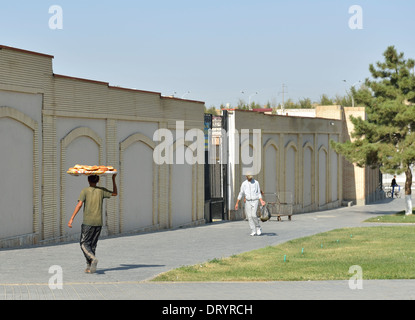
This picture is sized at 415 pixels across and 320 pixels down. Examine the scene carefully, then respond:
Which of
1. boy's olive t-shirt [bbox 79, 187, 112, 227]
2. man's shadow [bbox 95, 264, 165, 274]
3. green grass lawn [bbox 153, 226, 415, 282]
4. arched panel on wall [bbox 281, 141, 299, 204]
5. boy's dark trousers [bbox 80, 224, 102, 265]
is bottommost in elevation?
green grass lawn [bbox 153, 226, 415, 282]

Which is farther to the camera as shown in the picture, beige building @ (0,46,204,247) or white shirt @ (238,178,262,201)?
white shirt @ (238,178,262,201)

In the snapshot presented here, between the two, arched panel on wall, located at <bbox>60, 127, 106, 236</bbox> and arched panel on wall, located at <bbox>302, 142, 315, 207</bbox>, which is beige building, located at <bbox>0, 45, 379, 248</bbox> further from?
arched panel on wall, located at <bbox>302, 142, 315, 207</bbox>

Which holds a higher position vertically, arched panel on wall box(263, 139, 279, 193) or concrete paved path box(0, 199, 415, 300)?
arched panel on wall box(263, 139, 279, 193)

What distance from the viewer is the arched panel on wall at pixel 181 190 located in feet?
95.9

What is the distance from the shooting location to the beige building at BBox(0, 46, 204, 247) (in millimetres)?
19969

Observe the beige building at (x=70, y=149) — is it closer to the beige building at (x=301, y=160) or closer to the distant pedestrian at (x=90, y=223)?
the distant pedestrian at (x=90, y=223)

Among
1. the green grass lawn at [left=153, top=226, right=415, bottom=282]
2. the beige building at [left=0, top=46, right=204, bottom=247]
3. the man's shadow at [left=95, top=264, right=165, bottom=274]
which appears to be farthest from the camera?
the beige building at [left=0, top=46, right=204, bottom=247]

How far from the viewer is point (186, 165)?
30.4 meters

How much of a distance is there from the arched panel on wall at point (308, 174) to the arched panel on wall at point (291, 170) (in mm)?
1165

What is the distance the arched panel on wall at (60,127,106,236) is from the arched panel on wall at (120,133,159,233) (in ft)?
5.25

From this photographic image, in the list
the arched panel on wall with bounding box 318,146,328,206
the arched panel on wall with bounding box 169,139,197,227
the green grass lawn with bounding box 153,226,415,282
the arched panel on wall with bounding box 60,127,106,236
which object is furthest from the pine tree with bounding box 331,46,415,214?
the arched panel on wall with bounding box 60,127,106,236
